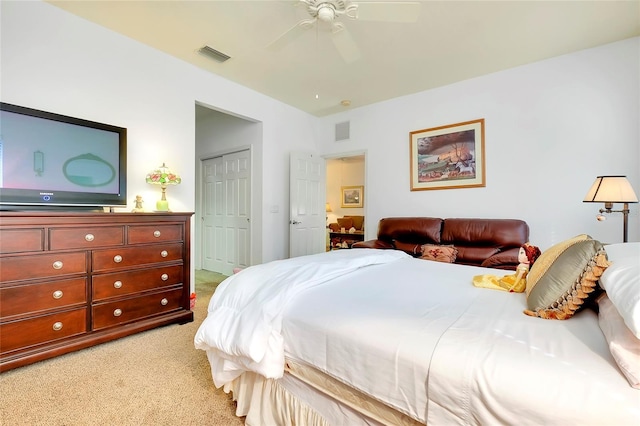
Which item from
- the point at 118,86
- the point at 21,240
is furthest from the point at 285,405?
the point at 118,86

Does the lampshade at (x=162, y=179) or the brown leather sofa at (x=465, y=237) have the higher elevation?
the lampshade at (x=162, y=179)

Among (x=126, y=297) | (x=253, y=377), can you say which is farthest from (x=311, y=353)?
(x=126, y=297)

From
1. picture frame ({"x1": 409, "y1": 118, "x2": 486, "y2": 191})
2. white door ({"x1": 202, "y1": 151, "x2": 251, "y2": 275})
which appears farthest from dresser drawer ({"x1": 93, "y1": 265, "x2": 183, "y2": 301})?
picture frame ({"x1": 409, "y1": 118, "x2": 486, "y2": 191})

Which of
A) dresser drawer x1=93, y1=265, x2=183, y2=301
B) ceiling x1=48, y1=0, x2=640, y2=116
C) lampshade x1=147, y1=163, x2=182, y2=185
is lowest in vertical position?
dresser drawer x1=93, y1=265, x2=183, y2=301

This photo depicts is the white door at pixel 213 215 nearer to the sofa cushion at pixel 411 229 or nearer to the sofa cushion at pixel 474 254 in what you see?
the sofa cushion at pixel 411 229

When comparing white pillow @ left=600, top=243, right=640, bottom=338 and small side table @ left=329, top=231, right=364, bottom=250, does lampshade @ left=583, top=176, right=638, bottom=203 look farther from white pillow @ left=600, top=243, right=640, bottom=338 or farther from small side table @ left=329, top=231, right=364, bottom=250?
small side table @ left=329, top=231, right=364, bottom=250

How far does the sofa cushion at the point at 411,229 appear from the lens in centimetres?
364

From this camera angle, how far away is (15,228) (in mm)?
1852

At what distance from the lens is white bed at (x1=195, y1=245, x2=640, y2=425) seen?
72 cm

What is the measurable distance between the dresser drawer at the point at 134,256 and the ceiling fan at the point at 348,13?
2.18 m

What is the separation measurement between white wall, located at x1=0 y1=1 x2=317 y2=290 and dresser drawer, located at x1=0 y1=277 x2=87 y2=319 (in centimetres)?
101

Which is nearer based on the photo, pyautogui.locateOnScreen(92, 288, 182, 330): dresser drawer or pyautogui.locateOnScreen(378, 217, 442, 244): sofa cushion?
pyautogui.locateOnScreen(92, 288, 182, 330): dresser drawer

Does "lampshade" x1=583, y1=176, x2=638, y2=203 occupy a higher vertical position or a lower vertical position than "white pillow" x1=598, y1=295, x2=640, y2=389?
higher

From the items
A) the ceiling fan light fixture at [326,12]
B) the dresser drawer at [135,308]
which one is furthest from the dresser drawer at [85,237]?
the ceiling fan light fixture at [326,12]
